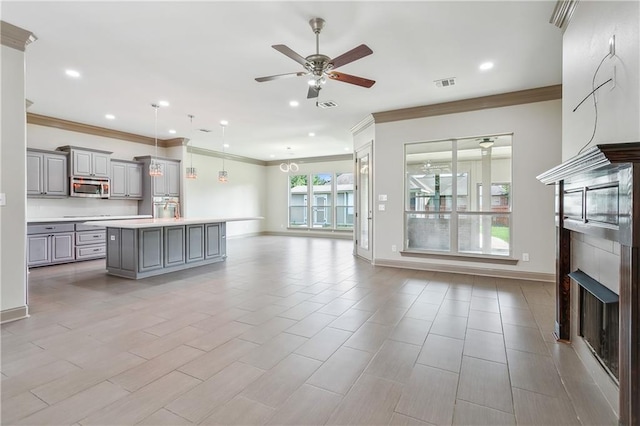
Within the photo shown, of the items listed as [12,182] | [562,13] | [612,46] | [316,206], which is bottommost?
[316,206]

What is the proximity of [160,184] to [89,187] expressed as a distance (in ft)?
5.08

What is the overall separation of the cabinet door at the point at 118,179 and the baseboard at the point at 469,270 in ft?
19.9

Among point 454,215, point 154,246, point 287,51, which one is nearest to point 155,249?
point 154,246

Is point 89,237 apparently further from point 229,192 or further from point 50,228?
point 229,192

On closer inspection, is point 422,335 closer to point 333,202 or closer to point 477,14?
point 477,14

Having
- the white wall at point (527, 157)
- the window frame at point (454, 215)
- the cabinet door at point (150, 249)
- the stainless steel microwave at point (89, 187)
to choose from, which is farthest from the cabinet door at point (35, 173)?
the white wall at point (527, 157)

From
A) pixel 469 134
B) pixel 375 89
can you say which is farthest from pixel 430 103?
pixel 375 89

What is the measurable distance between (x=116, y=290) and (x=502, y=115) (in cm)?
637

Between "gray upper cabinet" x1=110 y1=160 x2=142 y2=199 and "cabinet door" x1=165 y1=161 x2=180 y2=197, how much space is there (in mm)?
634

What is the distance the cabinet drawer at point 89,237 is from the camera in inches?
246

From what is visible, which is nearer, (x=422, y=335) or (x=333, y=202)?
(x=422, y=335)

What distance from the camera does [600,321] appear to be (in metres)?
2.04

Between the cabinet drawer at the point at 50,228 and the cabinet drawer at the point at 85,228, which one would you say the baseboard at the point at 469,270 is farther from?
the cabinet drawer at the point at 50,228

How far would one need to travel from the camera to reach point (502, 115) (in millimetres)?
4977
